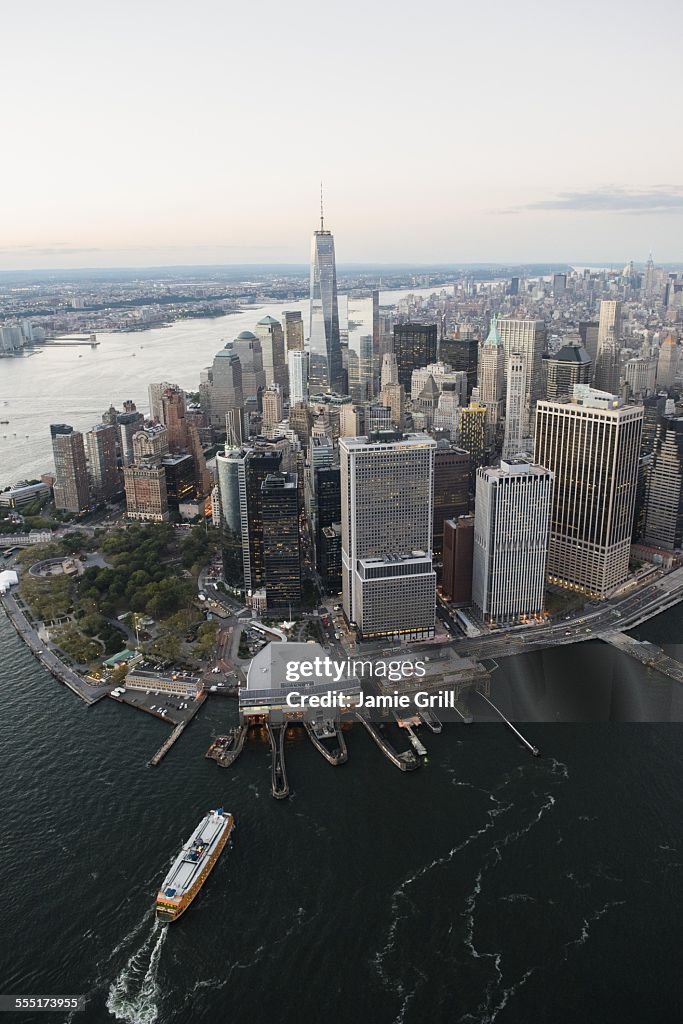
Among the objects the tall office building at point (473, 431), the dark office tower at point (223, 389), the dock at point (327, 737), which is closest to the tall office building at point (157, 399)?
the dark office tower at point (223, 389)

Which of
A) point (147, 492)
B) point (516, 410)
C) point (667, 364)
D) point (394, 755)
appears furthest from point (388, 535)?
point (667, 364)

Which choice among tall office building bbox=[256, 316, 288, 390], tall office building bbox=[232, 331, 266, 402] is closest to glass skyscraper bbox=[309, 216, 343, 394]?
tall office building bbox=[232, 331, 266, 402]

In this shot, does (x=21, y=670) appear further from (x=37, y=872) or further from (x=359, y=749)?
(x=359, y=749)

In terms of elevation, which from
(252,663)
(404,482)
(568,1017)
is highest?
(404,482)

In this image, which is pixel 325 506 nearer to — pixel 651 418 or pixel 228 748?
pixel 228 748

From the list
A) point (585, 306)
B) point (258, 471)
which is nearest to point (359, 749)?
point (258, 471)

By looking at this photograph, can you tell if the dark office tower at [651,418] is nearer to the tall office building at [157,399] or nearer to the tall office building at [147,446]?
the tall office building at [147,446]

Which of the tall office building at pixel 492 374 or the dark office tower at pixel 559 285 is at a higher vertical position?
the dark office tower at pixel 559 285
